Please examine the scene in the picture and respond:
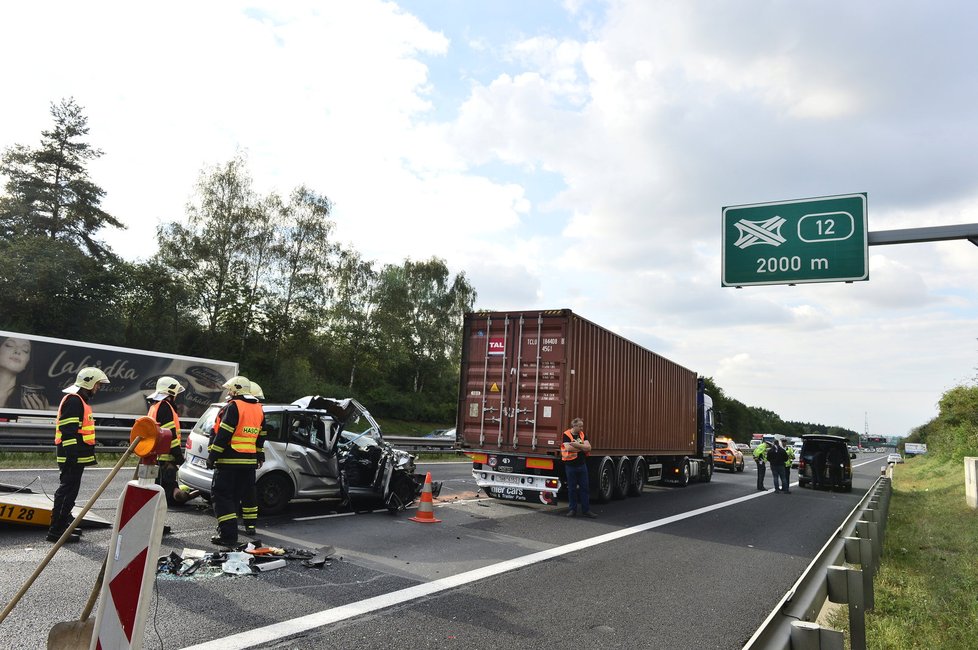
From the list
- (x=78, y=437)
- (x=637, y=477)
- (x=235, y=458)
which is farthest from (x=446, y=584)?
(x=637, y=477)

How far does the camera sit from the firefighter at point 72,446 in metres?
6.44

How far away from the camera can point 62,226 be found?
3556cm

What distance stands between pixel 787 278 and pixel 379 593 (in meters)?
7.99

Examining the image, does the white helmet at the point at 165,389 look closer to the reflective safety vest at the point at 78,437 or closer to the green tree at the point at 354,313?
the reflective safety vest at the point at 78,437

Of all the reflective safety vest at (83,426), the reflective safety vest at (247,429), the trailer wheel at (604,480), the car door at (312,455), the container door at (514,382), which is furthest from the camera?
the trailer wheel at (604,480)

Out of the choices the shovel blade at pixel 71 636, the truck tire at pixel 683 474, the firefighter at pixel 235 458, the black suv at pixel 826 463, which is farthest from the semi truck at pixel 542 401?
the black suv at pixel 826 463

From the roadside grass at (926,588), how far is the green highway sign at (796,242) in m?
3.99

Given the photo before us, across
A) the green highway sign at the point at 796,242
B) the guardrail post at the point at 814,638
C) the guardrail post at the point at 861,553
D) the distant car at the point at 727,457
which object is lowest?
the distant car at the point at 727,457

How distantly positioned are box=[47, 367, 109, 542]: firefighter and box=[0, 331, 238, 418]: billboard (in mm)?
11566

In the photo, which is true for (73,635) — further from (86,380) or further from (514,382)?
(514,382)

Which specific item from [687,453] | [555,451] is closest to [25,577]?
[555,451]

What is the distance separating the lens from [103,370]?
1752cm

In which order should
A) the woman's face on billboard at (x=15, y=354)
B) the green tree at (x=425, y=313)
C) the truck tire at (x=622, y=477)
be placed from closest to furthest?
1. the truck tire at (x=622, y=477)
2. the woman's face on billboard at (x=15, y=354)
3. the green tree at (x=425, y=313)

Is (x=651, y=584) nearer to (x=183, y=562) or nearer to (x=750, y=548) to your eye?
(x=750, y=548)
